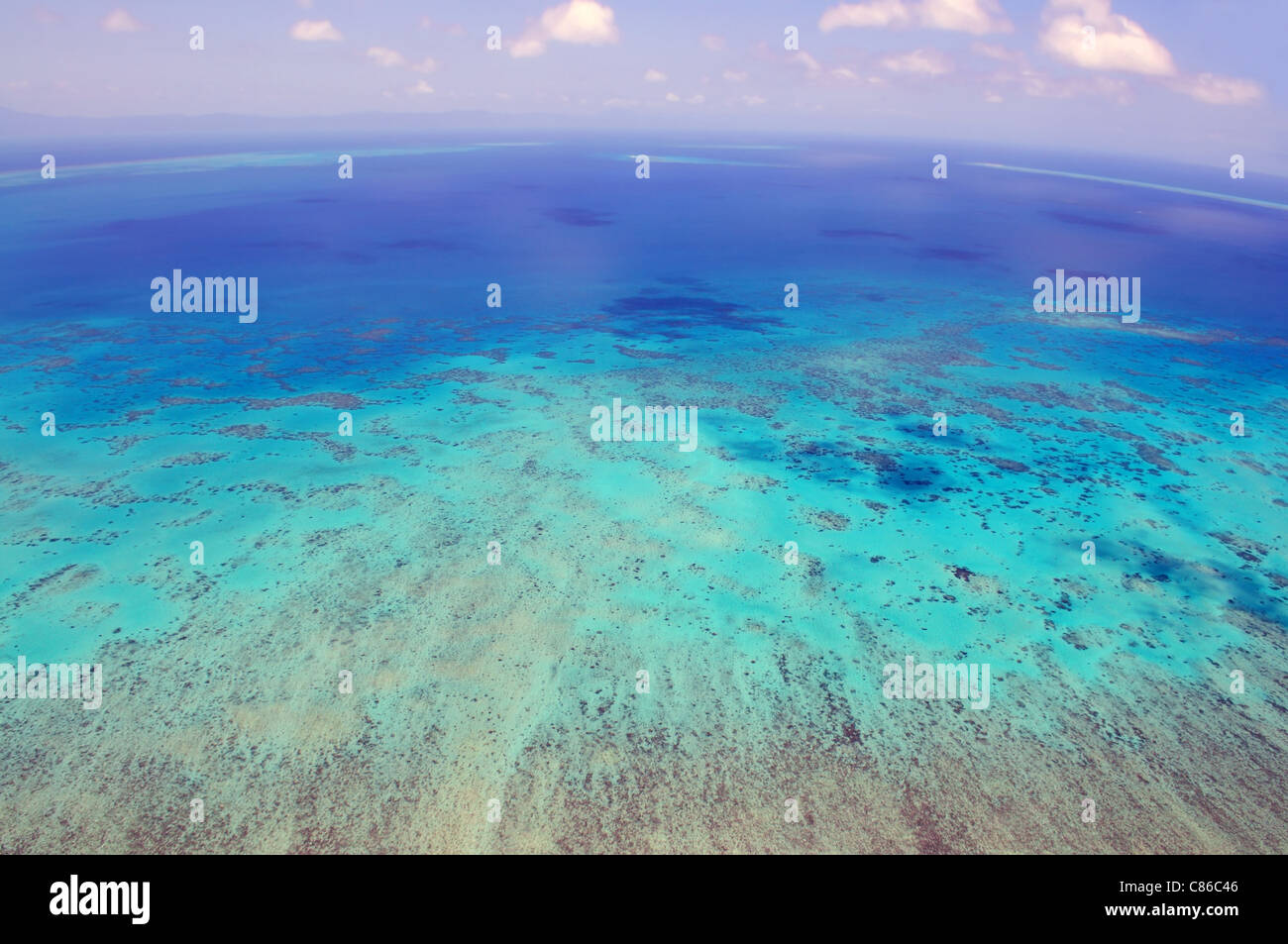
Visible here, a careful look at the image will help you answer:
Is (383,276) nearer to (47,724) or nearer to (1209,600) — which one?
(47,724)

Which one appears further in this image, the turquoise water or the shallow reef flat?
the turquoise water

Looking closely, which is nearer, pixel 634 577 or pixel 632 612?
pixel 632 612

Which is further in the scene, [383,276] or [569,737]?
[383,276]

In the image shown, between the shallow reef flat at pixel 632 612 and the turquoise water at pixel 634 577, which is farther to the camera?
the turquoise water at pixel 634 577

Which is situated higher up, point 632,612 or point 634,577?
point 634,577

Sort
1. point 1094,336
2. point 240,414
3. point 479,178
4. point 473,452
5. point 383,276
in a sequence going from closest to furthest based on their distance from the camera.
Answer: point 473,452
point 240,414
point 1094,336
point 383,276
point 479,178

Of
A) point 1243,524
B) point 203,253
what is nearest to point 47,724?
point 1243,524

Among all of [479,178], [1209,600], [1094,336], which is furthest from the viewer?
[479,178]
